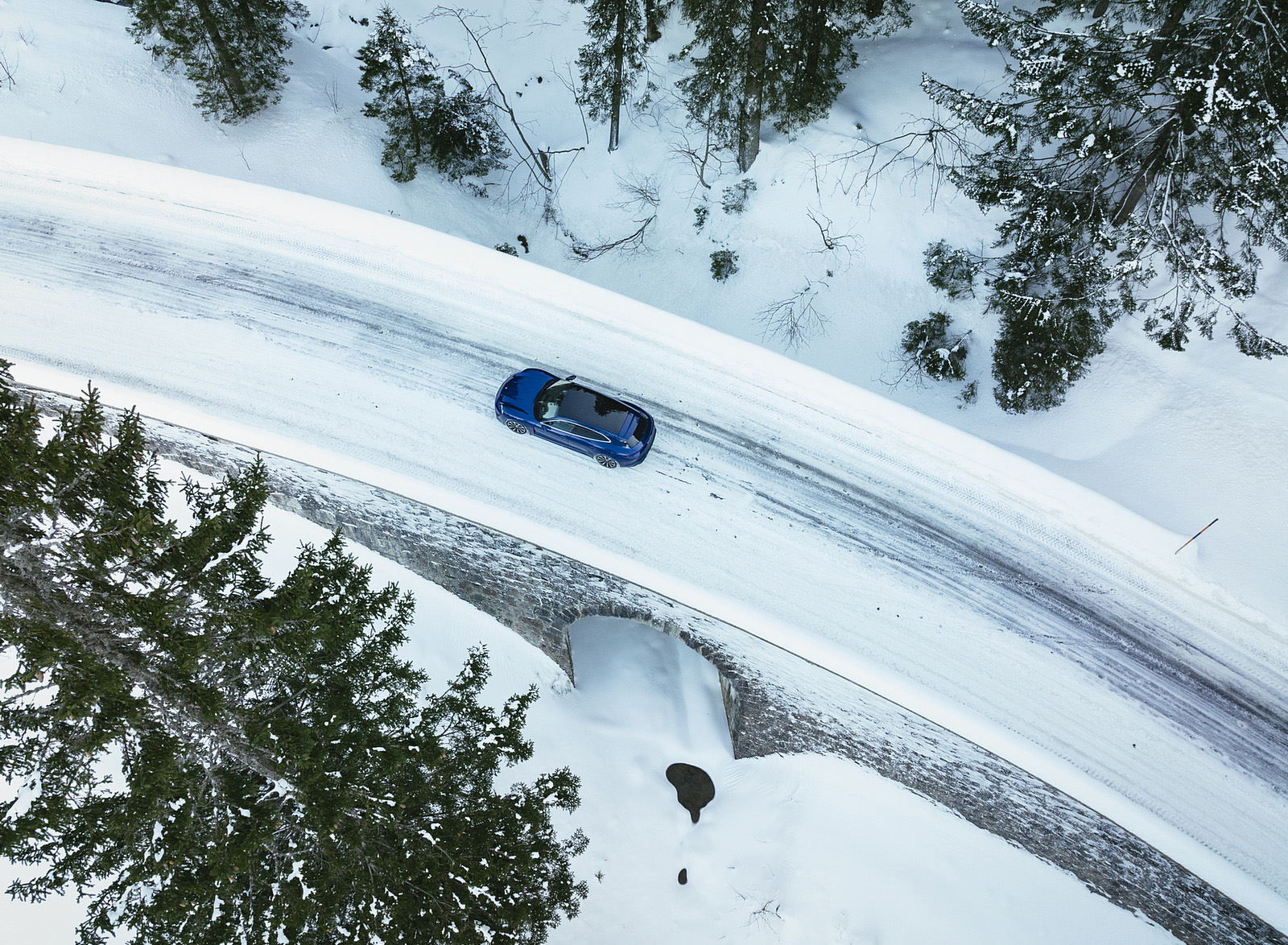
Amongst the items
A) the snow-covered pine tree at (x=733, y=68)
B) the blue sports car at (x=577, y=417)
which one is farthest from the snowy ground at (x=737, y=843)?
the snow-covered pine tree at (x=733, y=68)

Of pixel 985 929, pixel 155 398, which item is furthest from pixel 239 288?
pixel 985 929

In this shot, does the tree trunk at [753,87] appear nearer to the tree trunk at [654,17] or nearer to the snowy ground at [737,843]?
the tree trunk at [654,17]

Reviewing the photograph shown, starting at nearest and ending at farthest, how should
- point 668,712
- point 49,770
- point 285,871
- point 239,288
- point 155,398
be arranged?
point 49,770, point 285,871, point 155,398, point 239,288, point 668,712

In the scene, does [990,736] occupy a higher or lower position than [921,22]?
lower

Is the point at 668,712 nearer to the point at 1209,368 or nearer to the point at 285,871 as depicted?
the point at 285,871

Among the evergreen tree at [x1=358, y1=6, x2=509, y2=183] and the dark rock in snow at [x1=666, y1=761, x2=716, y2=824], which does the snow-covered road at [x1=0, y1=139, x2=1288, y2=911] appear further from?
the dark rock in snow at [x1=666, y1=761, x2=716, y2=824]

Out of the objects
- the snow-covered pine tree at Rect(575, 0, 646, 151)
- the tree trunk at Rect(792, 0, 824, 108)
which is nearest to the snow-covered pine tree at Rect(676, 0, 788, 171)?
the tree trunk at Rect(792, 0, 824, 108)
